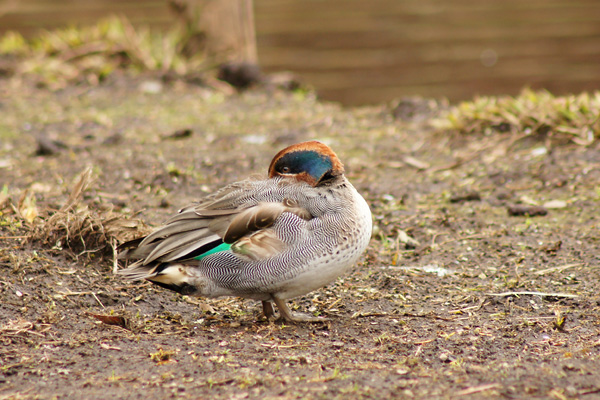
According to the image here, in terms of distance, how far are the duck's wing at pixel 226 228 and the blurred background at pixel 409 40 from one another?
7.13m

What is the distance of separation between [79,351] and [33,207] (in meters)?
1.65

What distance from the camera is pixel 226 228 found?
3.90m

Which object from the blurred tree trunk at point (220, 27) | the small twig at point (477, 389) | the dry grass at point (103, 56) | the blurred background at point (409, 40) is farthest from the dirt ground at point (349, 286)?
the blurred background at point (409, 40)

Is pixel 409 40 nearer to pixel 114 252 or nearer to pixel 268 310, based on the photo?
pixel 114 252

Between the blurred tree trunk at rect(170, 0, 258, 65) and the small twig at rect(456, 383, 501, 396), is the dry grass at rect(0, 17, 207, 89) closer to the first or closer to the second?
the blurred tree trunk at rect(170, 0, 258, 65)

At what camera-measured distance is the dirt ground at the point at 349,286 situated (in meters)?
3.19

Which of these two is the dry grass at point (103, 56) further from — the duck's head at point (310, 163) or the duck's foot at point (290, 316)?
the duck's foot at point (290, 316)

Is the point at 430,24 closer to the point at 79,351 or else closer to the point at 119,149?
the point at 119,149

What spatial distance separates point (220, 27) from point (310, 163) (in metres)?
6.65

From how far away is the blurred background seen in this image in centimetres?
1332

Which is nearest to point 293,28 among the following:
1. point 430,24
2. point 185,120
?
point 430,24

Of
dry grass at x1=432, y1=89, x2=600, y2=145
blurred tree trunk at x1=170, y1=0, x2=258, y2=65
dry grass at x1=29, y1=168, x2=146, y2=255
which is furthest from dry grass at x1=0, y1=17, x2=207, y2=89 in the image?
dry grass at x1=29, y1=168, x2=146, y2=255

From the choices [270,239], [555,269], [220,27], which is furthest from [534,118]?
[220,27]

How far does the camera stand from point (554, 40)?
16.1 m
